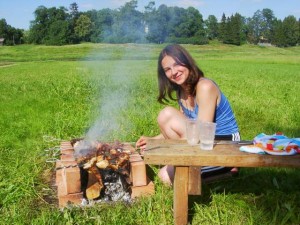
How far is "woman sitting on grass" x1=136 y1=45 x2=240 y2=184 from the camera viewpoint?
9.93 feet

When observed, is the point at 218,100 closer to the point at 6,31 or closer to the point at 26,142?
the point at 26,142

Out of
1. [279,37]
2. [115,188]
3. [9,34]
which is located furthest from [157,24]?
[279,37]

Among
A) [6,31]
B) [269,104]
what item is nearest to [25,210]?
[269,104]

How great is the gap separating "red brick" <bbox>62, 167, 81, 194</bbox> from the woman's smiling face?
1.12 meters

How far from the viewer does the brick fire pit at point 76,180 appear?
314 centimetres

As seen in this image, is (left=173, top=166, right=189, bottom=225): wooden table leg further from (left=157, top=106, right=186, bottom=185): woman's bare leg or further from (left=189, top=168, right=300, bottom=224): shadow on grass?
(left=157, top=106, right=186, bottom=185): woman's bare leg

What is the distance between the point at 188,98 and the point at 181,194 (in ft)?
3.68

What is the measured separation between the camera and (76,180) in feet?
10.4

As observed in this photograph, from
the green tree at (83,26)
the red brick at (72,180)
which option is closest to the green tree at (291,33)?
the green tree at (83,26)

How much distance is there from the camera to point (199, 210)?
9.97ft

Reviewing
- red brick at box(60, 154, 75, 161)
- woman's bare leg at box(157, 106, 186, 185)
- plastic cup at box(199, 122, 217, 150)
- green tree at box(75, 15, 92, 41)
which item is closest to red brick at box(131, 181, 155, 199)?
woman's bare leg at box(157, 106, 186, 185)

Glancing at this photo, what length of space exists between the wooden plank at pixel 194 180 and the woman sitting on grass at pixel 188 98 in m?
0.51

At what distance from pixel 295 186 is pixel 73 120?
11.6 feet

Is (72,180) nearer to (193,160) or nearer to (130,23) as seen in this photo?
(193,160)
